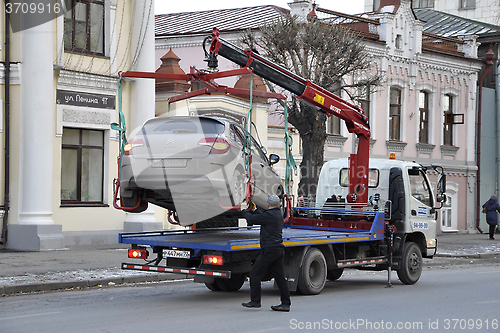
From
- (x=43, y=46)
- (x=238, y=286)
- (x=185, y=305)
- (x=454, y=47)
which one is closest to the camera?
(x=185, y=305)

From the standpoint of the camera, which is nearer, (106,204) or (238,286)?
(238,286)

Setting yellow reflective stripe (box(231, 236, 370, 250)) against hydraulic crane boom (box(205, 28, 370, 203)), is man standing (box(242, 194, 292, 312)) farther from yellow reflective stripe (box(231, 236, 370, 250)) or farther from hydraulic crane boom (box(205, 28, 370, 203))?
hydraulic crane boom (box(205, 28, 370, 203))

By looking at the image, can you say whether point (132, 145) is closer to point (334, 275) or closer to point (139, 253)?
point (139, 253)

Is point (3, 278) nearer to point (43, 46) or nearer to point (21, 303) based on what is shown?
point (21, 303)

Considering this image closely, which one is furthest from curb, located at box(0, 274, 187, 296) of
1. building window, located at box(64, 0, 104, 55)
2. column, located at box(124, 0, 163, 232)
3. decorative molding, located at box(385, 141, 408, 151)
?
decorative molding, located at box(385, 141, 408, 151)

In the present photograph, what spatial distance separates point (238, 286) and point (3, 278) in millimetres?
4086

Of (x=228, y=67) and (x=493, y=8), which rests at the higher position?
(x=493, y=8)

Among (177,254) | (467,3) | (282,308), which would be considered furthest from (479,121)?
(282,308)

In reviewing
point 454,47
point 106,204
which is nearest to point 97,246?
point 106,204

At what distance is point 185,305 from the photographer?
1089 centimetres

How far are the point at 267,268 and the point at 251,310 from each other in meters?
0.60

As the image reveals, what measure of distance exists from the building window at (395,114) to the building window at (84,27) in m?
14.5

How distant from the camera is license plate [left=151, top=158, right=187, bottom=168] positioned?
1091 centimetres

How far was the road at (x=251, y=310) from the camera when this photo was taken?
29.7ft
